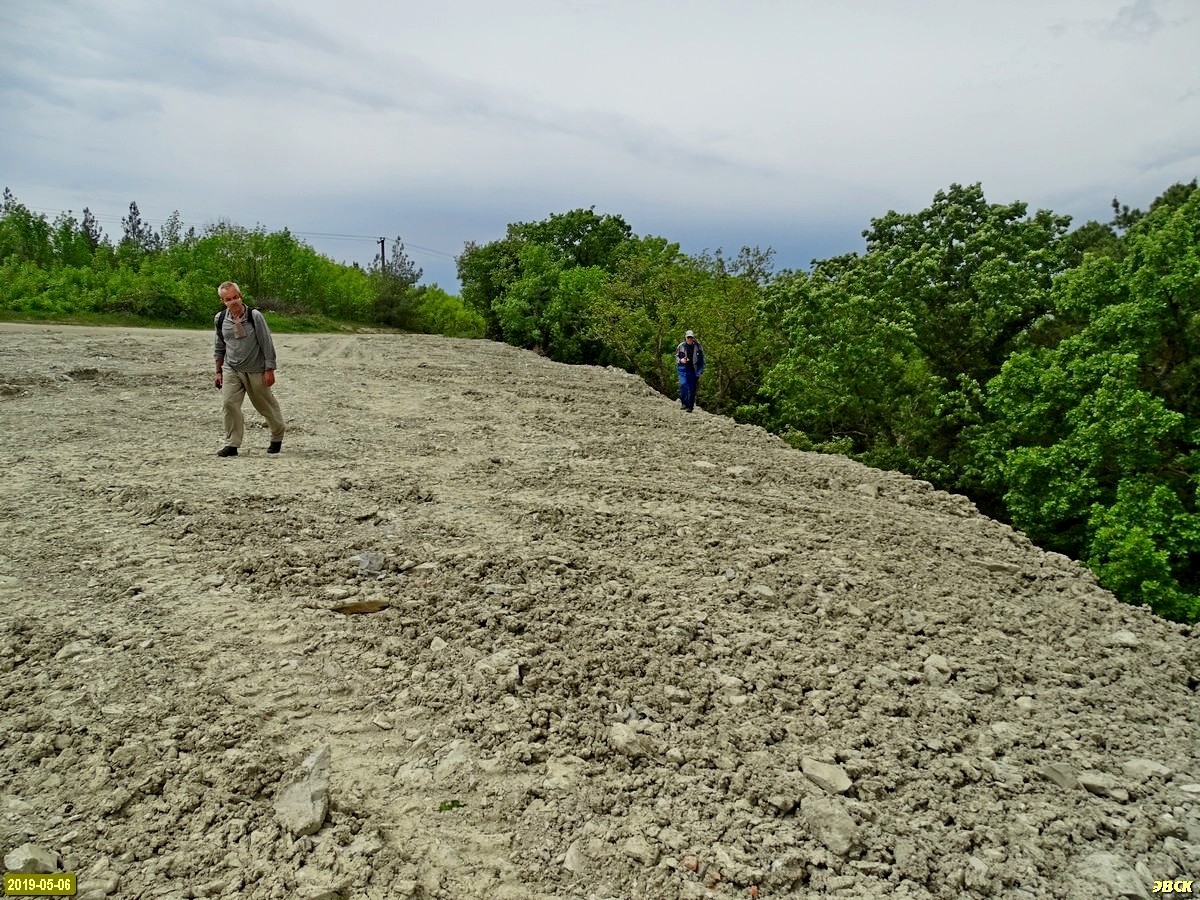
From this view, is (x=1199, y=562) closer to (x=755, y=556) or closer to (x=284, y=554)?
(x=755, y=556)

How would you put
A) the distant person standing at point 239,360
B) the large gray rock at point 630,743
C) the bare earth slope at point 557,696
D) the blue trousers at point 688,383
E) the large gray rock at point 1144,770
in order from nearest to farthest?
the bare earth slope at point 557,696 → the large gray rock at point 630,743 → the large gray rock at point 1144,770 → the distant person standing at point 239,360 → the blue trousers at point 688,383

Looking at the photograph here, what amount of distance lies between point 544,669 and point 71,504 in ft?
15.1

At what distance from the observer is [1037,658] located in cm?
478

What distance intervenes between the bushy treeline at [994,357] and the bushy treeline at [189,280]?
19.3 metres

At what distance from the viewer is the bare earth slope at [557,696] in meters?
2.85

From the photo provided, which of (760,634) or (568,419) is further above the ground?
(568,419)

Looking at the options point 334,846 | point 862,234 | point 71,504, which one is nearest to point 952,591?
point 334,846

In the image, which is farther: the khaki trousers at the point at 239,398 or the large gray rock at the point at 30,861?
the khaki trousers at the point at 239,398

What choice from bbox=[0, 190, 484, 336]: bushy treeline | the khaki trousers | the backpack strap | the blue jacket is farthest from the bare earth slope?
bbox=[0, 190, 484, 336]: bushy treeline

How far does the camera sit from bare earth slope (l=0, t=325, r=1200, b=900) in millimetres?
2854

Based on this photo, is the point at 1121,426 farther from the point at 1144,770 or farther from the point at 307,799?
the point at 307,799

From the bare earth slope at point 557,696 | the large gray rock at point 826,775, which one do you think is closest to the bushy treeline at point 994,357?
the bare earth slope at point 557,696

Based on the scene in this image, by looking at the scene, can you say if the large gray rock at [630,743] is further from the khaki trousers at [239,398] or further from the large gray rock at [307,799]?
the khaki trousers at [239,398]

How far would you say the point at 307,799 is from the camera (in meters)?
2.98
